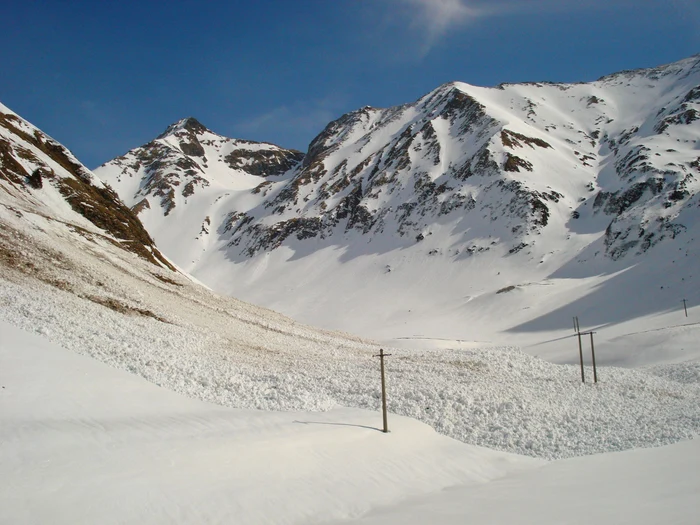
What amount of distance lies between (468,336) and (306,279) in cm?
6068

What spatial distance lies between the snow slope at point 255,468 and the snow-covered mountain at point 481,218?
52.8 meters

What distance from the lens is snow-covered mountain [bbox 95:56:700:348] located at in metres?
75.1

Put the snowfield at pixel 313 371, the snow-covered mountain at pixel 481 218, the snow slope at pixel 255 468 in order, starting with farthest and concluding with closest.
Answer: the snow-covered mountain at pixel 481 218
the snowfield at pixel 313 371
the snow slope at pixel 255 468

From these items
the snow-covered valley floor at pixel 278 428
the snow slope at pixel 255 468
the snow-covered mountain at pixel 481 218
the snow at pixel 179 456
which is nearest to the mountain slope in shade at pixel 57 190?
the snow-covered valley floor at pixel 278 428

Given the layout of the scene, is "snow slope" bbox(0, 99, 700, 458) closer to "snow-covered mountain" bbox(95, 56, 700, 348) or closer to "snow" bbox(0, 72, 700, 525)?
"snow" bbox(0, 72, 700, 525)

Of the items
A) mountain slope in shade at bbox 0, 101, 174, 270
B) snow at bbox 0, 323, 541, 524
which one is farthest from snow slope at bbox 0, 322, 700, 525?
mountain slope in shade at bbox 0, 101, 174, 270

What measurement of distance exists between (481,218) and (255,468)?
10538 centimetres

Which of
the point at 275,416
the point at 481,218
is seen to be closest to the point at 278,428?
the point at 275,416

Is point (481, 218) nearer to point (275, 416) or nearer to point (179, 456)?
point (275, 416)

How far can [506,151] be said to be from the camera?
398 feet

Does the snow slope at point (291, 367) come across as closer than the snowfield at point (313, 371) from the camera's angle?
No

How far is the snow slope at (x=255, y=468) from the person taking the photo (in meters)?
10.0

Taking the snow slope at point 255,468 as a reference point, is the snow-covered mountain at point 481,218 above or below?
above

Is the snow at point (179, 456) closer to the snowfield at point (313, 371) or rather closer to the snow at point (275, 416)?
the snow at point (275, 416)
